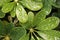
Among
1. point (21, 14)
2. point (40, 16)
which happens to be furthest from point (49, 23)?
point (21, 14)

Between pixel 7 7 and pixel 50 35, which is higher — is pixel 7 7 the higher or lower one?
the higher one

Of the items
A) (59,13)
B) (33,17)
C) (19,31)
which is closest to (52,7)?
(59,13)

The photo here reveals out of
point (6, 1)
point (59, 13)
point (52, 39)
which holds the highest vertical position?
point (6, 1)

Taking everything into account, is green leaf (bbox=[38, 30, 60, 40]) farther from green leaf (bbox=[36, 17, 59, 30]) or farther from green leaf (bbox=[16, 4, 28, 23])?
green leaf (bbox=[16, 4, 28, 23])

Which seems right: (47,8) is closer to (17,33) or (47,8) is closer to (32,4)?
(32,4)

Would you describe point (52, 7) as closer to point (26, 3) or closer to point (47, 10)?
point (47, 10)

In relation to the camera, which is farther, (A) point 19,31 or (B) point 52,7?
(B) point 52,7

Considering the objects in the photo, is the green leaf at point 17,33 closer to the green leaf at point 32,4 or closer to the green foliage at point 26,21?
the green foliage at point 26,21
